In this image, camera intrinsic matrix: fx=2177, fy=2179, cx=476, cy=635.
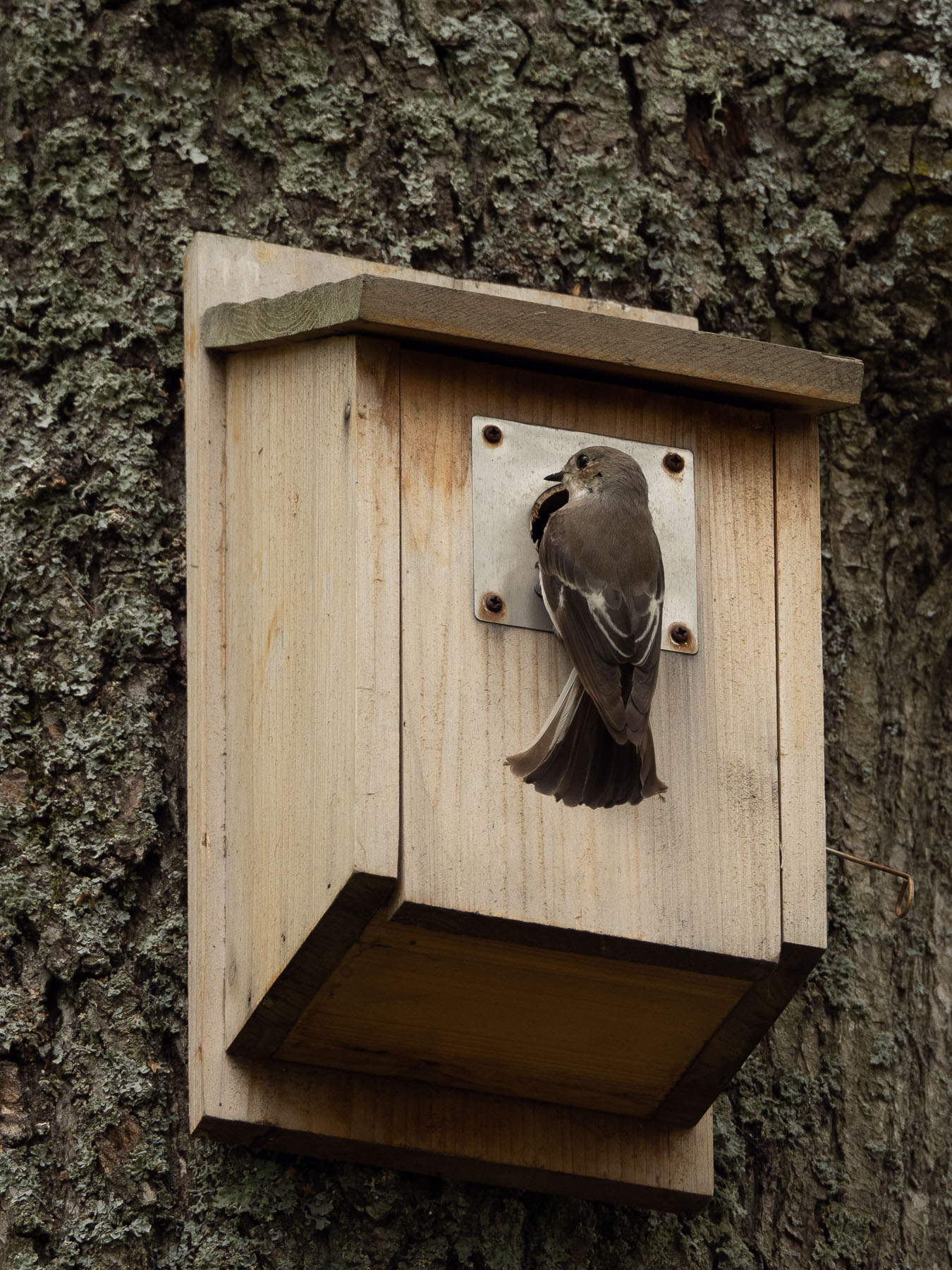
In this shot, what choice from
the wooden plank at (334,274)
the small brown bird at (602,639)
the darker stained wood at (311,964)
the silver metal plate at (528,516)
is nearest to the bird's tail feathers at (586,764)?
the small brown bird at (602,639)

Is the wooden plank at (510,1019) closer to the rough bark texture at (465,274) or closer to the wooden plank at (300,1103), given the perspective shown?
the wooden plank at (300,1103)

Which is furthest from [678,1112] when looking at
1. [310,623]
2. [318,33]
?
[318,33]

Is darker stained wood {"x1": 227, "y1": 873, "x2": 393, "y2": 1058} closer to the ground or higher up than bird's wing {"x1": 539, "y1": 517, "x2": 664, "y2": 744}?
closer to the ground

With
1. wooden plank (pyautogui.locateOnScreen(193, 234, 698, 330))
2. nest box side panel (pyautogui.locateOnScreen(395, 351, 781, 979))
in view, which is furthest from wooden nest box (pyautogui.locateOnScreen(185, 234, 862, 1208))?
wooden plank (pyautogui.locateOnScreen(193, 234, 698, 330))

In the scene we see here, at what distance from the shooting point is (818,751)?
10.6ft

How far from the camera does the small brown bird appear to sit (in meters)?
3.01

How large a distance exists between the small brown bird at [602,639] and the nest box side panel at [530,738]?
0.04 metres

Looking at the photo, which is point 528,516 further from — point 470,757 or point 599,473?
point 470,757

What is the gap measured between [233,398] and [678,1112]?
1.34 m

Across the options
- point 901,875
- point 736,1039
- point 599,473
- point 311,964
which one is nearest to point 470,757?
point 311,964

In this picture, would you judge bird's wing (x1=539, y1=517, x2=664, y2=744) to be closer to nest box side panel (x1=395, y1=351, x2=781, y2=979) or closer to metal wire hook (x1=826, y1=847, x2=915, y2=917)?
nest box side panel (x1=395, y1=351, x2=781, y2=979)

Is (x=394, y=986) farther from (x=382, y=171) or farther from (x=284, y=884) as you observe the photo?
(x=382, y=171)

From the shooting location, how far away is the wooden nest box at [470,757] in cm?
298

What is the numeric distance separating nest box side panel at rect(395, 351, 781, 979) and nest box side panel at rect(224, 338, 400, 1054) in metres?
0.05
